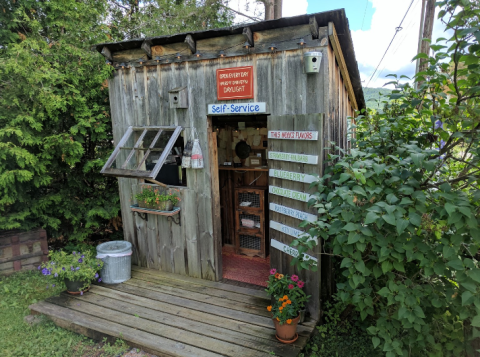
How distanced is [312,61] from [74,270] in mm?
3907

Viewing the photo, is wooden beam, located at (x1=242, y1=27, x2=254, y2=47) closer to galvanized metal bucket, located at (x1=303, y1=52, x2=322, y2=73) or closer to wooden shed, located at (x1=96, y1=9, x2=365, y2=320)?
wooden shed, located at (x1=96, y1=9, x2=365, y2=320)

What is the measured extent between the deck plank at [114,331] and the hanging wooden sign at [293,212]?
1632 mm

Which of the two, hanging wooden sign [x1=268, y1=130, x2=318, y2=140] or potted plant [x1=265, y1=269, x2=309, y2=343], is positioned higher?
hanging wooden sign [x1=268, y1=130, x2=318, y2=140]

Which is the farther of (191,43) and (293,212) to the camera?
(191,43)

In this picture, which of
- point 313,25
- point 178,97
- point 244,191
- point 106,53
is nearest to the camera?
point 313,25

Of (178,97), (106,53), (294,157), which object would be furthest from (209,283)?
(106,53)

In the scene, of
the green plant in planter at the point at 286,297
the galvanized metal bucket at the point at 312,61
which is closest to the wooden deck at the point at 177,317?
the green plant in planter at the point at 286,297

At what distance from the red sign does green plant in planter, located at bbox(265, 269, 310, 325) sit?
2.16m

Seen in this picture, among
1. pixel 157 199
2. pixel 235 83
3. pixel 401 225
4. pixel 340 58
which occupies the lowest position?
pixel 157 199

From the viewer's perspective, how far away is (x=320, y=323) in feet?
11.8

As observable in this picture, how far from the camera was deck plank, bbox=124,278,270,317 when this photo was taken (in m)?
3.79

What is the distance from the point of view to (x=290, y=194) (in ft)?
12.1

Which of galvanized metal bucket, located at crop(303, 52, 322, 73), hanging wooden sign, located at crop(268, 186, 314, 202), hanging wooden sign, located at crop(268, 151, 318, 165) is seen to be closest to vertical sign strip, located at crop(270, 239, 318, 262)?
hanging wooden sign, located at crop(268, 186, 314, 202)

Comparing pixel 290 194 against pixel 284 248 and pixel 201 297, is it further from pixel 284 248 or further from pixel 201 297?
pixel 201 297
